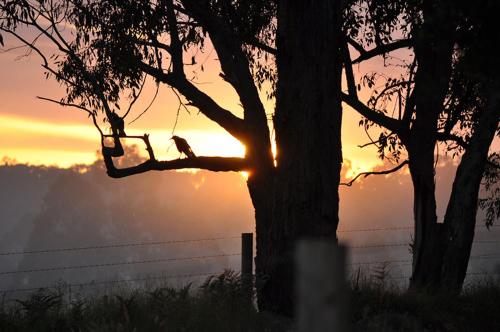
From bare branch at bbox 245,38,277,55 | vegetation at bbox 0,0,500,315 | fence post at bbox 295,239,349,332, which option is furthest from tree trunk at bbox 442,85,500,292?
fence post at bbox 295,239,349,332

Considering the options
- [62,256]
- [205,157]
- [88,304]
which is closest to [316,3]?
[205,157]

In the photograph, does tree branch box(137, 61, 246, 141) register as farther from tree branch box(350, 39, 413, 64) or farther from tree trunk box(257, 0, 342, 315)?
tree branch box(350, 39, 413, 64)

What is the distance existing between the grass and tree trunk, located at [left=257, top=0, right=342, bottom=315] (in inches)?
21.1

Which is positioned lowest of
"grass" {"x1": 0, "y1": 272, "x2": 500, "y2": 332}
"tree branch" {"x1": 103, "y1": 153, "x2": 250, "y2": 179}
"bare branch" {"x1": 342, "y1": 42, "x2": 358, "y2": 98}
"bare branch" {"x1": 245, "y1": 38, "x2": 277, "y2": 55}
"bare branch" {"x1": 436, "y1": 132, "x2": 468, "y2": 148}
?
"grass" {"x1": 0, "y1": 272, "x2": 500, "y2": 332}

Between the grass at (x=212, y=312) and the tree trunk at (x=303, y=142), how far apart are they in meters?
0.54

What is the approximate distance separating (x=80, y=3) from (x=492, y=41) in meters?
7.16

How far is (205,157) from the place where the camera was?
400 inches

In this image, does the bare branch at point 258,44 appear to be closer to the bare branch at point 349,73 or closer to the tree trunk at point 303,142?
the bare branch at point 349,73

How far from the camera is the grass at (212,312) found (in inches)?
266

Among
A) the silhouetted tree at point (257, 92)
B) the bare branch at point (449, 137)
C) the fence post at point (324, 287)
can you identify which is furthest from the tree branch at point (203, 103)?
the fence post at point (324, 287)

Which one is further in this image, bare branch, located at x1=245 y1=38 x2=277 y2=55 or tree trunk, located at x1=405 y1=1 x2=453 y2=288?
bare branch, located at x1=245 y1=38 x2=277 y2=55

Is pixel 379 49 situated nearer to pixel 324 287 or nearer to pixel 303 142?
pixel 303 142

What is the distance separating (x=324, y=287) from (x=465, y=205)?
8932mm

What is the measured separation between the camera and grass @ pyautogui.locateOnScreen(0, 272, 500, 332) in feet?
22.2
